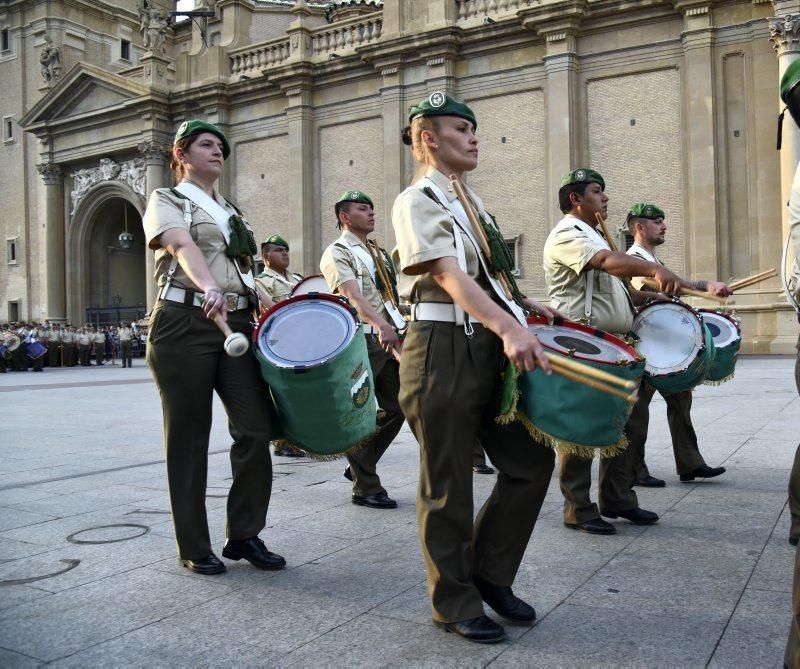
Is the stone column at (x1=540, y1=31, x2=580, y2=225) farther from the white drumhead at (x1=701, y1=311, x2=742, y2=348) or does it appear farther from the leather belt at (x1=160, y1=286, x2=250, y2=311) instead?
the leather belt at (x1=160, y1=286, x2=250, y2=311)

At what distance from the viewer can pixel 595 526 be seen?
4.91 metres

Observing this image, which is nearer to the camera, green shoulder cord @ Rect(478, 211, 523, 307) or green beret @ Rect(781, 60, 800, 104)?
green beret @ Rect(781, 60, 800, 104)

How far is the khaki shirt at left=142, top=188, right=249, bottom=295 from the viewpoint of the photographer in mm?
4242

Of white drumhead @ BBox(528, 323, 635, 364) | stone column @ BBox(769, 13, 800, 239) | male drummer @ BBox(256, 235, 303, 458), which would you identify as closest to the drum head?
white drumhead @ BBox(528, 323, 635, 364)

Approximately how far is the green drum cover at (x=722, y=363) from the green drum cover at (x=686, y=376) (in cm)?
111

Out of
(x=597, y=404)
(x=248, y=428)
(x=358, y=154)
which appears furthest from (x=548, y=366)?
(x=358, y=154)

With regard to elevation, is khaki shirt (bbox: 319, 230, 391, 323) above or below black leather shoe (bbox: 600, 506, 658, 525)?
above

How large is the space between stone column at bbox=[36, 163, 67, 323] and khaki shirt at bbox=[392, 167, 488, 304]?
4006 cm

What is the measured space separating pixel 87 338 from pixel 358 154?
14.0 m

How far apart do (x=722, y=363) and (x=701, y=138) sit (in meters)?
19.0

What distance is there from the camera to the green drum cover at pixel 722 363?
6602 millimetres

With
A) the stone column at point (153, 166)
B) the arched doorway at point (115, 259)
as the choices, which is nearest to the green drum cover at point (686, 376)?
the stone column at point (153, 166)

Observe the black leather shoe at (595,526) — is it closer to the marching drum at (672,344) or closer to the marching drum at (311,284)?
the marching drum at (672,344)

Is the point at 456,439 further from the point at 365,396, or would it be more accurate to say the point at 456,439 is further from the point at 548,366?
the point at 365,396
